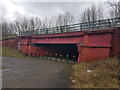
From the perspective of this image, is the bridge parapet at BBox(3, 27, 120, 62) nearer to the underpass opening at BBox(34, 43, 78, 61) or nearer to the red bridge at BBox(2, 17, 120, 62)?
the red bridge at BBox(2, 17, 120, 62)

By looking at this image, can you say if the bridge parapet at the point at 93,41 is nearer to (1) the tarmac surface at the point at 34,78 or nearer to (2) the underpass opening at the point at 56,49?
(2) the underpass opening at the point at 56,49

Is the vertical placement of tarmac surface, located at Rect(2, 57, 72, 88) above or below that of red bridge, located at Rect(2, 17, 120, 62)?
below

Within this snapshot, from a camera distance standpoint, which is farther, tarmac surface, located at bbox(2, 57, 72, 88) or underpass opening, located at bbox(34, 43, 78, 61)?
underpass opening, located at bbox(34, 43, 78, 61)

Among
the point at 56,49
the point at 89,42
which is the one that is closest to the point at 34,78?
the point at 89,42

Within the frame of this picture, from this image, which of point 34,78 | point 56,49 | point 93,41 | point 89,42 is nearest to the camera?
point 34,78

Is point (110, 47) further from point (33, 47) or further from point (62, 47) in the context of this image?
point (33, 47)

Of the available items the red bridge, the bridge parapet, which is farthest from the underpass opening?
the bridge parapet

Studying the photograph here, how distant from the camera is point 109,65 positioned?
907 centimetres

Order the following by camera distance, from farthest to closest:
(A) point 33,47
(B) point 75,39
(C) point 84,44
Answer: (A) point 33,47
(B) point 75,39
(C) point 84,44

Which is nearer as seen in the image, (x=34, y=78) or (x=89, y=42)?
(x=34, y=78)

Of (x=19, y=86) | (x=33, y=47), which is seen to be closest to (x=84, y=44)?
(x=19, y=86)

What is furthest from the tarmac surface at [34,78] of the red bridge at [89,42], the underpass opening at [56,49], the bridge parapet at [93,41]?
the underpass opening at [56,49]

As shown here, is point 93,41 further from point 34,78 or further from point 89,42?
point 34,78

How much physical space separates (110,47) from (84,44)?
3.22 m
